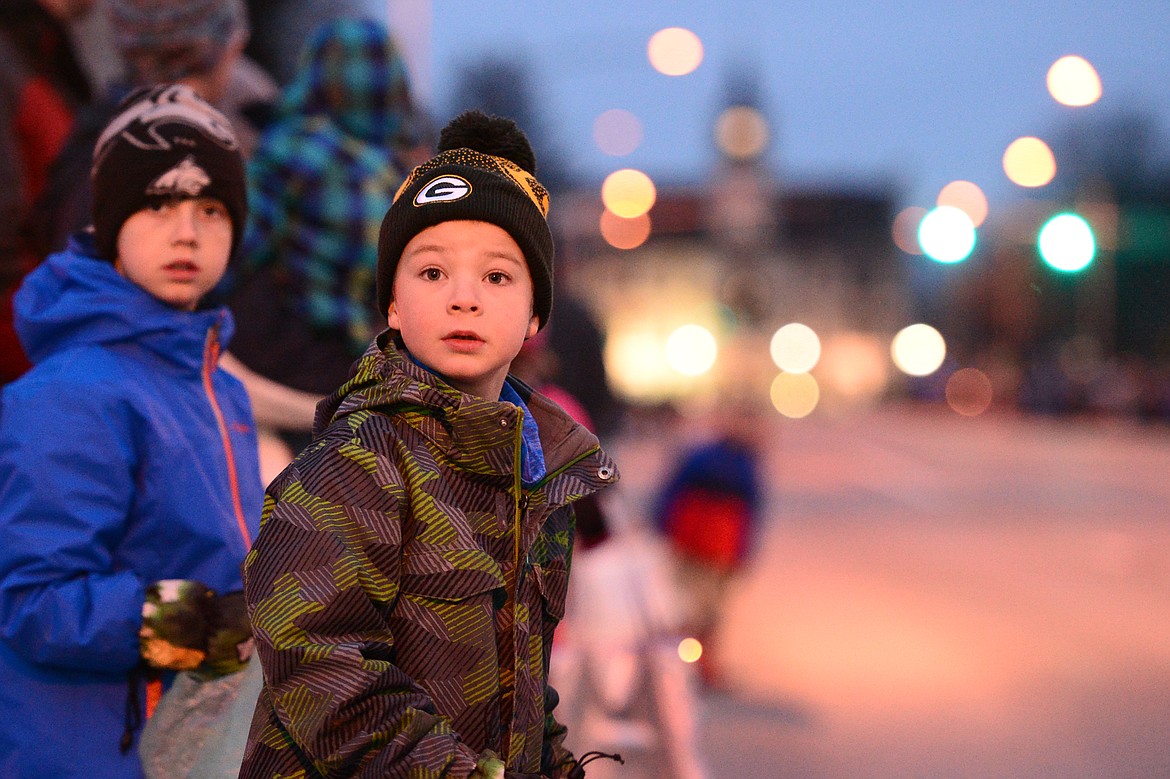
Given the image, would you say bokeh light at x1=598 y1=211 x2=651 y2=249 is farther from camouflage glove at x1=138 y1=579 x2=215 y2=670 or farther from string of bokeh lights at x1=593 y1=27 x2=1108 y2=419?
camouflage glove at x1=138 y1=579 x2=215 y2=670

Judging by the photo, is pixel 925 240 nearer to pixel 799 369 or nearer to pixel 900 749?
pixel 900 749

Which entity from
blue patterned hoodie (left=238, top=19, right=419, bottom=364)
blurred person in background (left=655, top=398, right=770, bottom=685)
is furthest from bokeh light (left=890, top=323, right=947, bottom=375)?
blue patterned hoodie (left=238, top=19, right=419, bottom=364)

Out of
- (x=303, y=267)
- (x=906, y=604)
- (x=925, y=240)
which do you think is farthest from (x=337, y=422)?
(x=925, y=240)

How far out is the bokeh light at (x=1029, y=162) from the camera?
51.2ft

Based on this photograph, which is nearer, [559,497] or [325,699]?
[325,699]

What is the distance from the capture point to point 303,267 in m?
3.69

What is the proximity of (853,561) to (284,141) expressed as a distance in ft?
37.0

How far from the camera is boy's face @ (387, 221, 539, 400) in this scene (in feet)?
7.11

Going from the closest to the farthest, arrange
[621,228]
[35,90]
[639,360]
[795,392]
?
[35,90] < [621,228] < [639,360] < [795,392]

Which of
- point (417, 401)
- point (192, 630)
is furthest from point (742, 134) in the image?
point (417, 401)

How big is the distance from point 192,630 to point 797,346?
97.9m

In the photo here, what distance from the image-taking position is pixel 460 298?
84.7 inches

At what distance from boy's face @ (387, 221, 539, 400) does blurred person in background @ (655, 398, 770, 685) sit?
7159mm

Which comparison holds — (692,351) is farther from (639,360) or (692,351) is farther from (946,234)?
(946,234)
